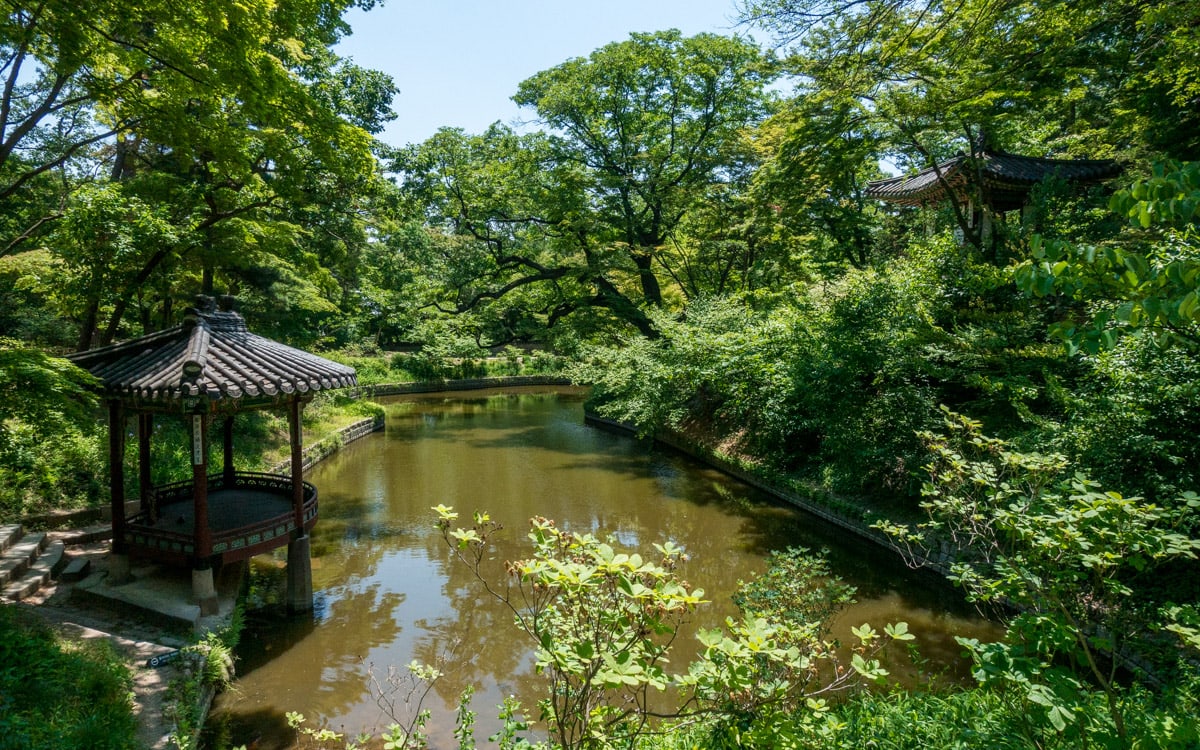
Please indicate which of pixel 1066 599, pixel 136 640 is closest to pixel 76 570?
pixel 136 640

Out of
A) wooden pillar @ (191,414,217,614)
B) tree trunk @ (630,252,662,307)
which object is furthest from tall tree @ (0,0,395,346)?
tree trunk @ (630,252,662,307)

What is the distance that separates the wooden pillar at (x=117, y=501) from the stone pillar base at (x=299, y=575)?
5.54 ft

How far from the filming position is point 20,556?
699cm

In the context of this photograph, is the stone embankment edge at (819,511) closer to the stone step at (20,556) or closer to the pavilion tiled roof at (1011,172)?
the pavilion tiled roof at (1011,172)

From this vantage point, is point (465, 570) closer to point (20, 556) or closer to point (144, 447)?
point (144, 447)

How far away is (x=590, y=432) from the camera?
65.9ft

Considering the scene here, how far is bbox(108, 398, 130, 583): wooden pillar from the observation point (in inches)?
270

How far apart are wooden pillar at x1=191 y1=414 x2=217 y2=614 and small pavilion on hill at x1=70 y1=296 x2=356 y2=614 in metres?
0.01

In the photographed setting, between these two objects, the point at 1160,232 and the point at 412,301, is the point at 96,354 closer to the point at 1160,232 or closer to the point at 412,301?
the point at 1160,232

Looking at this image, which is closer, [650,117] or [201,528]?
[201,528]

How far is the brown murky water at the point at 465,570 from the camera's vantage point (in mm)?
6152

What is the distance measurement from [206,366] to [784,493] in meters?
10.2

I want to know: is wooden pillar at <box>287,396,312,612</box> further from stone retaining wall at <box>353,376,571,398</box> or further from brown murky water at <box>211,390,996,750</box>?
stone retaining wall at <box>353,376,571,398</box>

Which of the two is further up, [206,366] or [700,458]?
[206,366]
